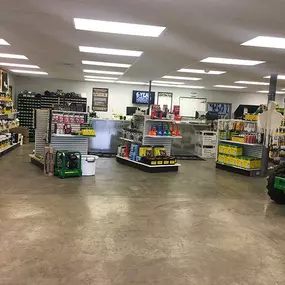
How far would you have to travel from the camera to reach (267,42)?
5.51m

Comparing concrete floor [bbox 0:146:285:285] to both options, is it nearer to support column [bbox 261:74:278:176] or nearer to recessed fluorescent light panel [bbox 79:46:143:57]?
support column [bbox 261:74:278:176]

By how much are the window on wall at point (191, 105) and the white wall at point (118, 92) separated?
219mm

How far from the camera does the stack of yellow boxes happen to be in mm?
8602

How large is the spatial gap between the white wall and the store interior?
3.69m

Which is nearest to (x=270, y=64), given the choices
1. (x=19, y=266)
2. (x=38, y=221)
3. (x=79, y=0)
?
(x=79, y=0)

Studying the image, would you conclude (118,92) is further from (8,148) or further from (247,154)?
(247,154)

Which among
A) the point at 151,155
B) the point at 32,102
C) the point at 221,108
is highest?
the point at 221,108

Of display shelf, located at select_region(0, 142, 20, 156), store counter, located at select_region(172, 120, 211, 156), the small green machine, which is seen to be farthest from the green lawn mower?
display shelf, located at select_region(0, 142, 20, 156)

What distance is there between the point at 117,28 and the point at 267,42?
260 cm

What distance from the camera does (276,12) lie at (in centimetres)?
385

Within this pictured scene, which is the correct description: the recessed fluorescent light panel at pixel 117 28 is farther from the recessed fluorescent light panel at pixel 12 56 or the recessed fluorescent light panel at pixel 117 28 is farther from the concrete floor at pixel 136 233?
the recessed fluorescent light panel at pixel 12 56

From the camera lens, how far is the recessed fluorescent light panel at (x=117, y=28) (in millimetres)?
4875

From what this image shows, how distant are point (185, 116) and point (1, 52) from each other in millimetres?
10010

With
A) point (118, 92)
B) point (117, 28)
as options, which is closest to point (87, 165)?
point (117, 28)
